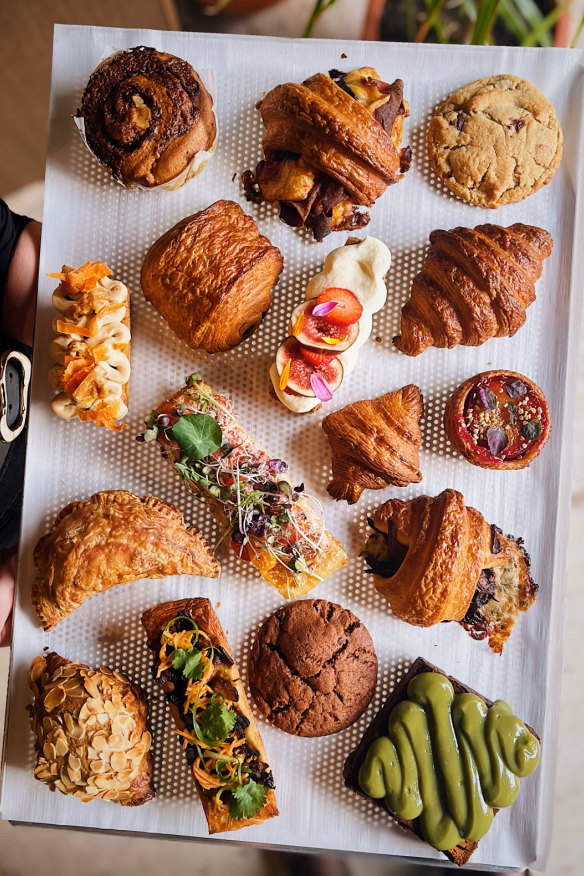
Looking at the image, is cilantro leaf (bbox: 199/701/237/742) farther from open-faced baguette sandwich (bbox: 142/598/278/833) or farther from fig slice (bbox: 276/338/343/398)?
fig slice (bbox: 276/338/343/398)

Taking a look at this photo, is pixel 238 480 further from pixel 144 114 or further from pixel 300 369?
pixel 144 114

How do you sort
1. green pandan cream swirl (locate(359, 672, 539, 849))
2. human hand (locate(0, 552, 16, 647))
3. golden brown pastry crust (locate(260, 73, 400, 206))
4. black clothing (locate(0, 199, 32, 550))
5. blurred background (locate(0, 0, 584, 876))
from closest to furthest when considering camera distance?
golden brown pastry crust (locate(260, 73, 400, 206))
green pandan cream swirl (locate(359, 672, 539, 849))
black clothing (locate(0, 199, 32, 550))
human hand (locate(0, 552, 16, 647))
blurred background (locate(0, 0, 584, 876))

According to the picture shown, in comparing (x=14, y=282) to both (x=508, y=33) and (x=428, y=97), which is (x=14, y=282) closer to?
(x=428, y=97)

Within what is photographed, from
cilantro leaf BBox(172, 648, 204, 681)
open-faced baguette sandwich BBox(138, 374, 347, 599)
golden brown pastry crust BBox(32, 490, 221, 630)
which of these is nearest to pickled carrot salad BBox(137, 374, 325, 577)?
open-faced baguette sandwich BBox(138, 374, 347, 599)

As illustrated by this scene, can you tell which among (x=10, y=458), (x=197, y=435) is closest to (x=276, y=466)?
(x=197, y=435)

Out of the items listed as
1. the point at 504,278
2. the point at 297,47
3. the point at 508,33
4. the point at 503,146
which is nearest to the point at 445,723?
the point at 504,278

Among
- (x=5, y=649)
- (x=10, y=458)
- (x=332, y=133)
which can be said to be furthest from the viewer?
(x=5, y=649)
